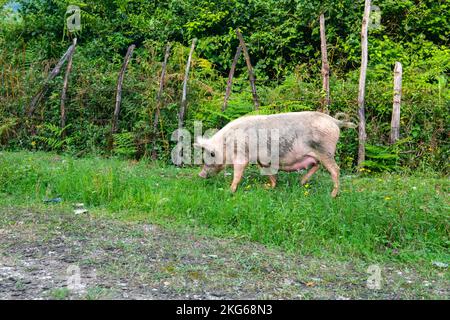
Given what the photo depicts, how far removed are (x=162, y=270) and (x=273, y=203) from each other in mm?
2440

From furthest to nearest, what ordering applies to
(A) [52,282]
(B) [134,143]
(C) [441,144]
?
1. (B) [134,143]
2. (C) [441,144]
3. (A) [52,282]

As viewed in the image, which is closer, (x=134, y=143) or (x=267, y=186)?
(x=267, y=186)

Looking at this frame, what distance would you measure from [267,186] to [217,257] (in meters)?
2.89

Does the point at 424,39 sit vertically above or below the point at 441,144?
above

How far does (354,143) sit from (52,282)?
673 cm

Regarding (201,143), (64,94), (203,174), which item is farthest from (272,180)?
(64,94)

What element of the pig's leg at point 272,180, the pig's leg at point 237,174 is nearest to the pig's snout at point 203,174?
the pig's leg at point 237,174

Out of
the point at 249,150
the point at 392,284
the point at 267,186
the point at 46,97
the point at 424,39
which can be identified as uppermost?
the point at 424,39

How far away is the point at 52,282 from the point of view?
4.95 meters

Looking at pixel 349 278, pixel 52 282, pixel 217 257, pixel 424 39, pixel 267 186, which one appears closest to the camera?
pixel 52 282

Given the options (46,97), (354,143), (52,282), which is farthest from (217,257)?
(46,97)

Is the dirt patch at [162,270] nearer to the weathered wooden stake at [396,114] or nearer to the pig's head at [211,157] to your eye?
the pig's head at [211,157]
